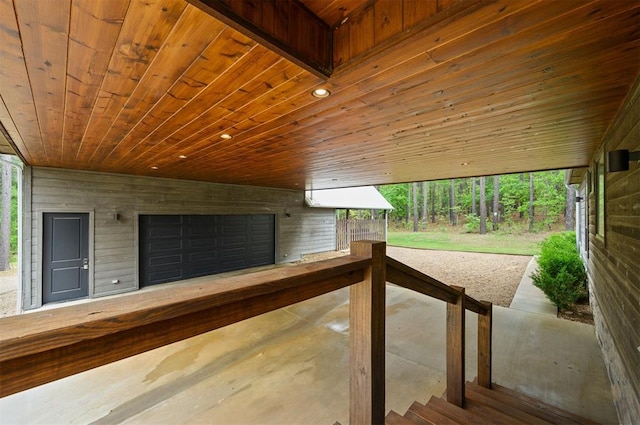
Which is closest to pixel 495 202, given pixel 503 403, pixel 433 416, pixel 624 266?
pixel 624 266

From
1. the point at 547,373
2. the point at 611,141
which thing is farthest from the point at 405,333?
the point at 611,141

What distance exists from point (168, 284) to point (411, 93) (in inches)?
287

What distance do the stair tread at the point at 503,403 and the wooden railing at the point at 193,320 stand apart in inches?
61.6

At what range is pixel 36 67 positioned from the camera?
1824mm

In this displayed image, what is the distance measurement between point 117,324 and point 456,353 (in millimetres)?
2456

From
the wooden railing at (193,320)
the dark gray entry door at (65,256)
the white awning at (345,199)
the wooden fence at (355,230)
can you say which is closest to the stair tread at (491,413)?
the wooden railing at (193,320)

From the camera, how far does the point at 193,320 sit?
786 millimetres

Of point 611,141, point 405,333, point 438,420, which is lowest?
point 405,333

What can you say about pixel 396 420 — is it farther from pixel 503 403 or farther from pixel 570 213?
pixel 570 213

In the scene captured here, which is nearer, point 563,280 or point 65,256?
point 563,280

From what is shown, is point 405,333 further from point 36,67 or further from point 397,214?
point 397,214

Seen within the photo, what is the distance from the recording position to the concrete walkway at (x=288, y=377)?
261 centimetres

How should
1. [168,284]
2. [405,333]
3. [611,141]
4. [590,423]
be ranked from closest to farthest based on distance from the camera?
[590,423] < [611,141] < [405,333] < [168,284]

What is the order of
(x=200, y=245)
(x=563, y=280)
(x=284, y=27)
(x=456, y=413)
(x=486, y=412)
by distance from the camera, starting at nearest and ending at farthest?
(x=284, y=27) < (x=456, y=413) < (x=486, y=412) < (x=563, y=280) < (x=200, y=245)
